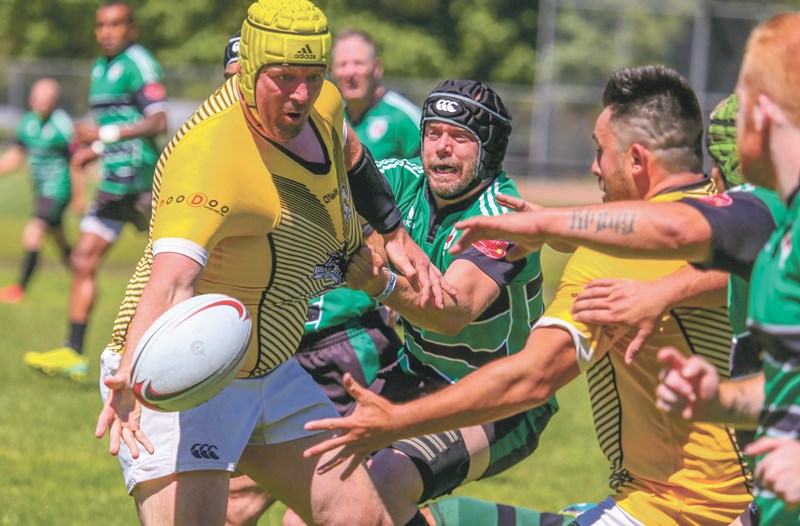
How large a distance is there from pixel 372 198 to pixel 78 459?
334cm

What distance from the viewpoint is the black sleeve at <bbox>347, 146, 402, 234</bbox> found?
5277 mm

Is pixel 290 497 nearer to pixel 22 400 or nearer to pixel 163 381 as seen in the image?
pixel 163 381

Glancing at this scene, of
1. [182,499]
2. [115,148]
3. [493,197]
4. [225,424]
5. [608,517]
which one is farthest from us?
[115,148]

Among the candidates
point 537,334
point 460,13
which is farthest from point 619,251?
point 460,13

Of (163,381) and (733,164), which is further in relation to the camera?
(733,164)

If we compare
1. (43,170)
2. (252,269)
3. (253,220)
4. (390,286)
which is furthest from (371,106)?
(43,170)

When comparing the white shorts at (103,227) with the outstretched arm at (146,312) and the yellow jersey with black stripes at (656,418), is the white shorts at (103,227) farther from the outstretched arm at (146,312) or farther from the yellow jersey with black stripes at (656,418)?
the yellow jersey with black stripes at (656,418)

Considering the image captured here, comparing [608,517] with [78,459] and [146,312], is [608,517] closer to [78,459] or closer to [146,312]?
[146,312]

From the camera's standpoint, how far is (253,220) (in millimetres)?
4352

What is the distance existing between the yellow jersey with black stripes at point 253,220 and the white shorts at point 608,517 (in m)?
1.28

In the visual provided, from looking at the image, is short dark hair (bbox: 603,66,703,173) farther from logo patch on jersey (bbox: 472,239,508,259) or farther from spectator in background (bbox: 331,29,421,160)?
spectator in background (bbox: 331,29,421,160)

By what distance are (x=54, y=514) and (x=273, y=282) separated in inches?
102

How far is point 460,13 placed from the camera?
4484cm

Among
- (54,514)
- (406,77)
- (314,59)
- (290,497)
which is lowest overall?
(406,77)
